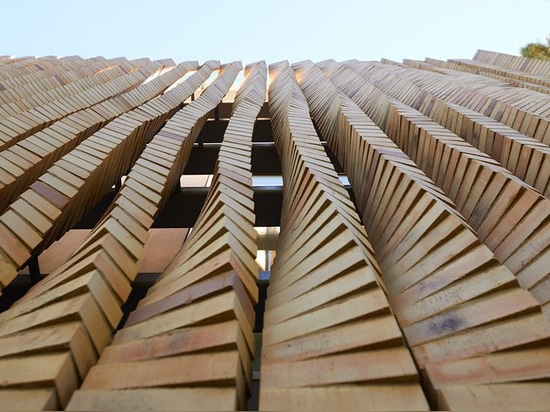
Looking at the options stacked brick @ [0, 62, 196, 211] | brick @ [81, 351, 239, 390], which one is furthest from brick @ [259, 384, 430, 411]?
stacked brick @ [0, 62, 196, 211]

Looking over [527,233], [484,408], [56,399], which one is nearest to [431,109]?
[527,233]

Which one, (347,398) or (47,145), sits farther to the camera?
(47,145)

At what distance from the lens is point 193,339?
4.16 feet

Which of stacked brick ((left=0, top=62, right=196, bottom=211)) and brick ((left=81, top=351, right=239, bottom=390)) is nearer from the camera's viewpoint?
brick ((left=81, top=351, right=239, bottom=390))

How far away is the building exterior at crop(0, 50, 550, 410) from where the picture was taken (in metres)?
1.14

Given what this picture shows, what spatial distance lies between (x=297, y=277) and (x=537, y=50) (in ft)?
53.3

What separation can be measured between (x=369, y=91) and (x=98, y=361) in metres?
4.45

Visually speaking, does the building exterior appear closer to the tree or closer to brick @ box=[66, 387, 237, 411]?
brick @ box=[66, 387, 237, 411]

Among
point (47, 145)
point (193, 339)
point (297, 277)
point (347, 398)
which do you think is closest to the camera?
point (347, 398)

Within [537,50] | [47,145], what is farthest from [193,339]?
[537,50]

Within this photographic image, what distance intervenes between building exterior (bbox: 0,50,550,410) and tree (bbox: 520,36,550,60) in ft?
42.7

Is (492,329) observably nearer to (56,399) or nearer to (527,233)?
(527,233)

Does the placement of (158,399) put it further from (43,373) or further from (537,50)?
(537,50)

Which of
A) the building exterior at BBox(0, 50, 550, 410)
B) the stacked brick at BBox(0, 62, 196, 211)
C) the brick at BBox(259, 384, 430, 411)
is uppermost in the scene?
the brick at BBox(259, 384, 430, 411)
